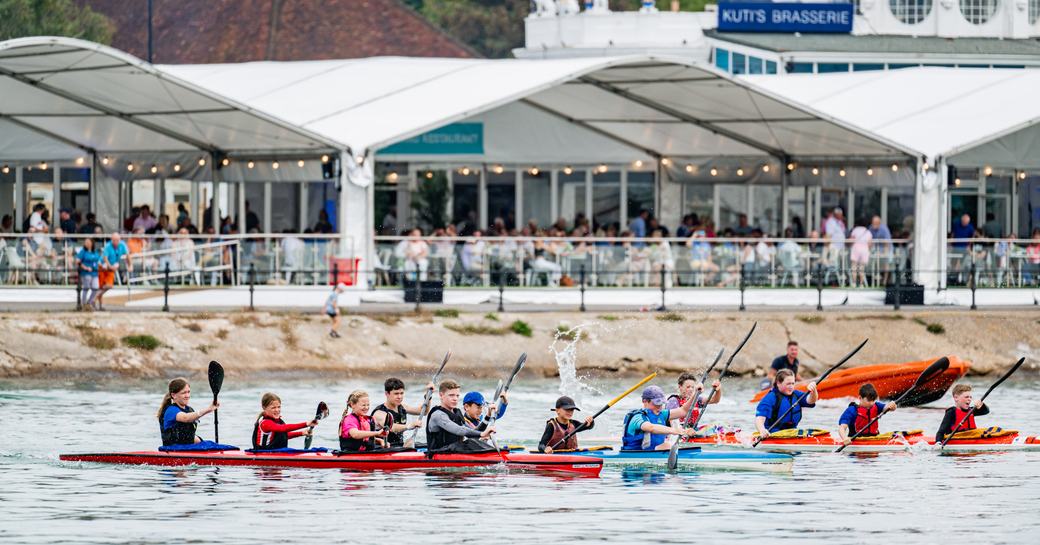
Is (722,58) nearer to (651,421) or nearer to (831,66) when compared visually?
(831,66)

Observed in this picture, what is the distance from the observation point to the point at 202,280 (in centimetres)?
3700

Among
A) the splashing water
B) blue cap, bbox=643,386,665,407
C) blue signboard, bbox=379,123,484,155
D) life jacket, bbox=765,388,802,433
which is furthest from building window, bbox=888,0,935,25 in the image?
blue cap, bbox=643,386,665,407

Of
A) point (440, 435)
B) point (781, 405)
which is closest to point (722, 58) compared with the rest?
point (781, 405)

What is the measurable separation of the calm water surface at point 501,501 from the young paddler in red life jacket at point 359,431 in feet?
1.47

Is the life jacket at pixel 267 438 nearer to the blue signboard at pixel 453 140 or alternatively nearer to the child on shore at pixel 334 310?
the child on shore at pixel 334 310

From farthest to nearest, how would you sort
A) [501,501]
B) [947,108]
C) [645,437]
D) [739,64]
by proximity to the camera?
1. [739,64]
2. [947,108]
3. [645,437]
4. [501,501]

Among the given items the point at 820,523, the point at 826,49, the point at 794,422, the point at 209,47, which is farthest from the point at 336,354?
the point at 209,47

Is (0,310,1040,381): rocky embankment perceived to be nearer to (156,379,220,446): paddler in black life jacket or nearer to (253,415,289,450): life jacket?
(156,379,220,446): paddler in black life jacket

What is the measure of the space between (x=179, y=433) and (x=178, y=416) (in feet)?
1.04

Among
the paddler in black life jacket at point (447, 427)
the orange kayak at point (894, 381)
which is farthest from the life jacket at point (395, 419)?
the orange kayak at point (894, 381)

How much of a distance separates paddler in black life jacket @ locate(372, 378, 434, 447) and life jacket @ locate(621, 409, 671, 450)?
236 cm

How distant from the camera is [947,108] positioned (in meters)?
41.4

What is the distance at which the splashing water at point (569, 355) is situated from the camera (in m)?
34.8

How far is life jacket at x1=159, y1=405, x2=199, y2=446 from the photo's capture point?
23.8 meters
